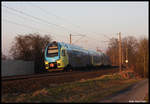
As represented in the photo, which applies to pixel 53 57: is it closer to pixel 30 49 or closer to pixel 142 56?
pixel 142 56

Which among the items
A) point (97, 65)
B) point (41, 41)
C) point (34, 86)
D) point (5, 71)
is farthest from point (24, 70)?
point (34, 86)

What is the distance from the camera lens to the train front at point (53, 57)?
26.9 m

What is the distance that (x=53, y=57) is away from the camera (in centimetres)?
2706

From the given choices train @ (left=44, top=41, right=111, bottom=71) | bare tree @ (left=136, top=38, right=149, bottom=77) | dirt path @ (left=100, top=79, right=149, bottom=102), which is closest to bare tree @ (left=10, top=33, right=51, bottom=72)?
train @ (left=44, top=41, right=111, bottom=71)

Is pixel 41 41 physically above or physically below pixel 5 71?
above

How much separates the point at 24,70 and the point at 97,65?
1579 centimetres

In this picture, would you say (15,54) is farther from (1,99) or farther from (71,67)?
(1,99)

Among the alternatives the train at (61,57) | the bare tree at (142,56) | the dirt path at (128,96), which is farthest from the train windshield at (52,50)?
the dirt path at (128,96)

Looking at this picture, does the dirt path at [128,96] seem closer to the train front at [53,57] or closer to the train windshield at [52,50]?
the train front at [53,57]

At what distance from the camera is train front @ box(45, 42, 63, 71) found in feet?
88.1

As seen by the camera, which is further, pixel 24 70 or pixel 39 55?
pixel 39 55

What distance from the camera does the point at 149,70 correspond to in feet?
54.8

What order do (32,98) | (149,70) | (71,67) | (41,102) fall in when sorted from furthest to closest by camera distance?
1. (71,67)
2. (149,70)
3. (32,98)
4. (41,102)

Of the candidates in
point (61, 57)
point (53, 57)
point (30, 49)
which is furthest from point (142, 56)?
point (30, 49)
